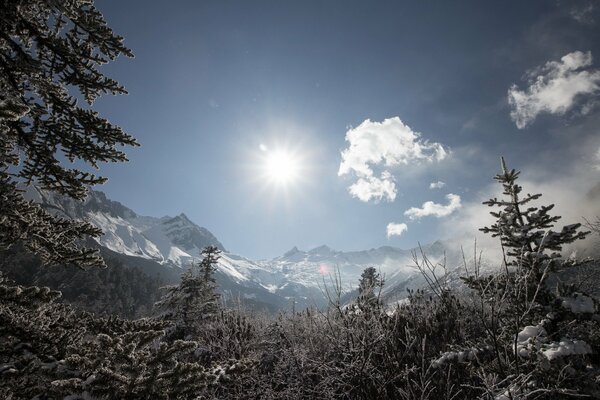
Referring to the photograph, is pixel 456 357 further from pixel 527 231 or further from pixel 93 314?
pixel 93 314

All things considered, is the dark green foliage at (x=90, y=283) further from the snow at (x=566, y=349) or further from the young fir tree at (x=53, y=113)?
the snow at (x=566, y=349)

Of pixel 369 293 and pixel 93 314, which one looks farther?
pixel 369 293

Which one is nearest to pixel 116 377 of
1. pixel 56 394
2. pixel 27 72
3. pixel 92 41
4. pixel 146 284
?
pixel 56 394

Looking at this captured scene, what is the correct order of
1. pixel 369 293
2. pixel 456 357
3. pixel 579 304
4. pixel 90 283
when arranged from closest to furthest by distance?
pixel 579 304, pixel 456 357, pixel 369 293, pixel 90 283

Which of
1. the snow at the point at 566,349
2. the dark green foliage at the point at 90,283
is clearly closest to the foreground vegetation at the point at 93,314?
the snow at the point at 566,349

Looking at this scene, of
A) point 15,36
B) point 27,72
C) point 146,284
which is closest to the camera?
point 27,72

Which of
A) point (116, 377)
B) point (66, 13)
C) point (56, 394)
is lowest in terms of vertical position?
point (56, 394)

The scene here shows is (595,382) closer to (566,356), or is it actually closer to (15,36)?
(566,356)

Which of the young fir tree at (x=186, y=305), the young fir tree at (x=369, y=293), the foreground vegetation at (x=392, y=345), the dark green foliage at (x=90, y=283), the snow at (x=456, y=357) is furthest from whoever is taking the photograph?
the dark green foliage at (x=90, y=283)

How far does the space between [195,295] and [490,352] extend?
1261 cm

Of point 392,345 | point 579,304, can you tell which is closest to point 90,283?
point 392,345

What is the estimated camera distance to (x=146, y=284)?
114 metres

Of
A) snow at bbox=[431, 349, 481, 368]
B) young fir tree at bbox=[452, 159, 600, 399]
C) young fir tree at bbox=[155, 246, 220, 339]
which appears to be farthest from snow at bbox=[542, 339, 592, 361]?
young fir tree at bbox=[155, 246, 220, 339]

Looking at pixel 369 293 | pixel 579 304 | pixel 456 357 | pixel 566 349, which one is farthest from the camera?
pixel 369 293
